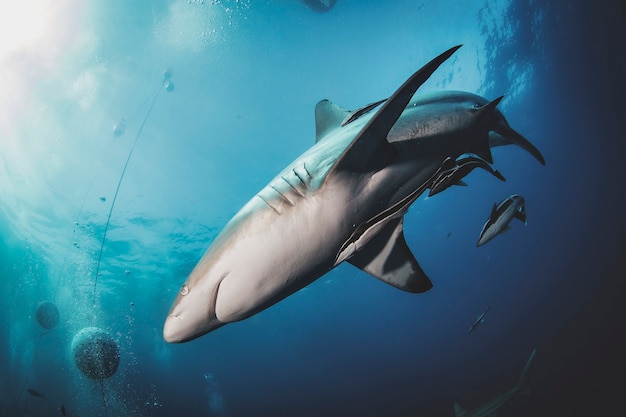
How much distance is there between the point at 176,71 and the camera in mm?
11508

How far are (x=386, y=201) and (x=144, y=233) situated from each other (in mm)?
21745

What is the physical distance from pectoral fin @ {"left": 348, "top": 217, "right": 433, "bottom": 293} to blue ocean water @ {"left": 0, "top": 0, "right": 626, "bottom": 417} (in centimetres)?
1062

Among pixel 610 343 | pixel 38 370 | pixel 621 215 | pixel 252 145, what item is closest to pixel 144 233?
pixel 252 145

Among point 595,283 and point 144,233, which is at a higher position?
point 144,233

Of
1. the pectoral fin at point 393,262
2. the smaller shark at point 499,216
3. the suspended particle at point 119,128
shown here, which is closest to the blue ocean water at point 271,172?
the suspended particle at point 119,128

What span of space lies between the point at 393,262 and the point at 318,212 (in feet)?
4.82

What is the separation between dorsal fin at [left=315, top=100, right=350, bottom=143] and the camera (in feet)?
10.9

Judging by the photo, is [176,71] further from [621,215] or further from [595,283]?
[595,283]

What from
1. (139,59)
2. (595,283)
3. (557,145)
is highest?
(139,59)

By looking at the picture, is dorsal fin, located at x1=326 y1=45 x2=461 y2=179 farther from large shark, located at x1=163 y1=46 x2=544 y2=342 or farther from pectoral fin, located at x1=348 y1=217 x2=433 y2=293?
pectoral fin, located at x1=348 y1=217 x2=433 y2=293

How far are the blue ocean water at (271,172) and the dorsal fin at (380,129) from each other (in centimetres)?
1070

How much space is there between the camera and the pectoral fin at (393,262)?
2.87m

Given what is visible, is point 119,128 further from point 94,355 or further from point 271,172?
point 94,355

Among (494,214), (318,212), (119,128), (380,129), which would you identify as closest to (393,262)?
(318,212)
